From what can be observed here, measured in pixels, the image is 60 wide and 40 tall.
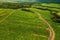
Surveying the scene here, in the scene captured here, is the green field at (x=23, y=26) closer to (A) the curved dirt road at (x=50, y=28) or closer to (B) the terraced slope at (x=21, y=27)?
(B) the terraced slope at (x=21, y=27)

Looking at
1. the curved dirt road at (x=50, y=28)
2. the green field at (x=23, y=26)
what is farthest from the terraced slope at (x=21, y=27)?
the curved dirt road at (x=50, y=28)

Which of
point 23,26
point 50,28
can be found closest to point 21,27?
point 23,26

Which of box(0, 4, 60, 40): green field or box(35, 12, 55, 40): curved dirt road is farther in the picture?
box(35, 12, 55, 40): curved dirt road

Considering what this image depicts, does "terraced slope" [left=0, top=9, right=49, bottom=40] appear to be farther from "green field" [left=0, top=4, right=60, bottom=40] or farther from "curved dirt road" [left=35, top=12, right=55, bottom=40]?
"curved dirt road" [left=35, top=12, right=55, bottom=40]

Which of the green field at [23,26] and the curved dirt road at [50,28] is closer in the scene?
the green field at [23,26]

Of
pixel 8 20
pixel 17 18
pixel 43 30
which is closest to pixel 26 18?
pixel 17 18

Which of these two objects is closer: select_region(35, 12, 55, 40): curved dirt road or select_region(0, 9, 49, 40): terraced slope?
select_region(0, 9, 49, 40): terraced slope

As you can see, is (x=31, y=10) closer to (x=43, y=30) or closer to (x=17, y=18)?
(x=17, y=18)

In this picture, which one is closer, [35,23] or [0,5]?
[35,23]

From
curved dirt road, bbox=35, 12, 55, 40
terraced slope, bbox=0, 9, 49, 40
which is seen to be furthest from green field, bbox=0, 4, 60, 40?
curved dirt road, bbox=35, 12, 55, 40
